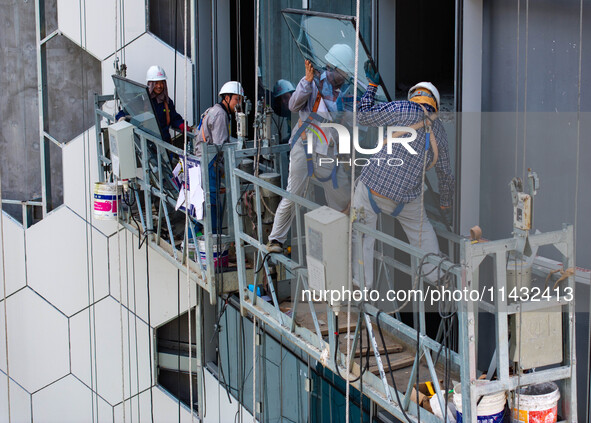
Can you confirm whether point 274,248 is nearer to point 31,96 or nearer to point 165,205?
point 165,205

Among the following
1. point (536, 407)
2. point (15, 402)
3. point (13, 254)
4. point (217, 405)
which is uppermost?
point (536, 407)

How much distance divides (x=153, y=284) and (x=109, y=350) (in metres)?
1.00

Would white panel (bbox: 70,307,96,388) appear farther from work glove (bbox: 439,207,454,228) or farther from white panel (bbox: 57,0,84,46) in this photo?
work glove (bbox: 439,207,454,228)

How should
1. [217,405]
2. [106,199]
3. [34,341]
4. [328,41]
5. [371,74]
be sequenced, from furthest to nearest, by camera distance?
[34,341] → [217,405] → [106,199] → [328,41] → [371,74]

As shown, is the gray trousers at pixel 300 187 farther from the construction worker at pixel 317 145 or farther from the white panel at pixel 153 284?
the white panel at pixel 153 284

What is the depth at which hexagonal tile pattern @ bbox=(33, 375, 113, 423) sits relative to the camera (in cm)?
947

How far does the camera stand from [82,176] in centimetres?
896

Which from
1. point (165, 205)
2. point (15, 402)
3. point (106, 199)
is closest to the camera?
point (165, 205)

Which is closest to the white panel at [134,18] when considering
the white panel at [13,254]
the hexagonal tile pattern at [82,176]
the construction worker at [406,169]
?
the hexagonal tile pattern at [82,176]

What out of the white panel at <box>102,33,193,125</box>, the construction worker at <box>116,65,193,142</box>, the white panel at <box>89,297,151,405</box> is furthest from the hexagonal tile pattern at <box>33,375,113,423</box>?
the construction worker at <box>116,65,193,142</box>

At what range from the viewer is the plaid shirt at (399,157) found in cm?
427

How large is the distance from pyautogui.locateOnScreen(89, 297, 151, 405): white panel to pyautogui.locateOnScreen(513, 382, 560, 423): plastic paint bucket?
6220mm

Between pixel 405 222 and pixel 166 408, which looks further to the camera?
pixel 166 408

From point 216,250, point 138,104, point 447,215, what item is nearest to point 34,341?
point 138,104
